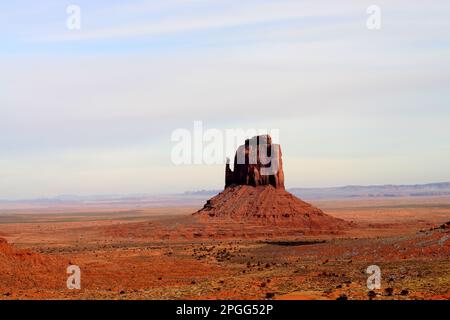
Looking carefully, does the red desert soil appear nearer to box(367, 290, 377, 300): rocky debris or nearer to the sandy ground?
the sandy ground

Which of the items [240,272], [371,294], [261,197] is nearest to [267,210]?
[261,197]

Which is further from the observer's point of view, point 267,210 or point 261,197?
point 261,197

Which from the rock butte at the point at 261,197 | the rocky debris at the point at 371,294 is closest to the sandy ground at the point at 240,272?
the rocky debris at the point at 371,294

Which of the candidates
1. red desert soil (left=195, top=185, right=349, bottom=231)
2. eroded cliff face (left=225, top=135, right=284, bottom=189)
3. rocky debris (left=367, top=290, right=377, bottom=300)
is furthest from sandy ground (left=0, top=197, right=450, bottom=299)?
eroded cliff face (left=225, top=135, right=284, bottom=189)

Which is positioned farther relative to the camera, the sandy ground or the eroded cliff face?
the eroded cliff face

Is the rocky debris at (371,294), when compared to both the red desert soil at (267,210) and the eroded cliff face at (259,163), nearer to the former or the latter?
the red desert soil at (267,210)

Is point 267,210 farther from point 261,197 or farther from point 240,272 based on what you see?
point 240,272
